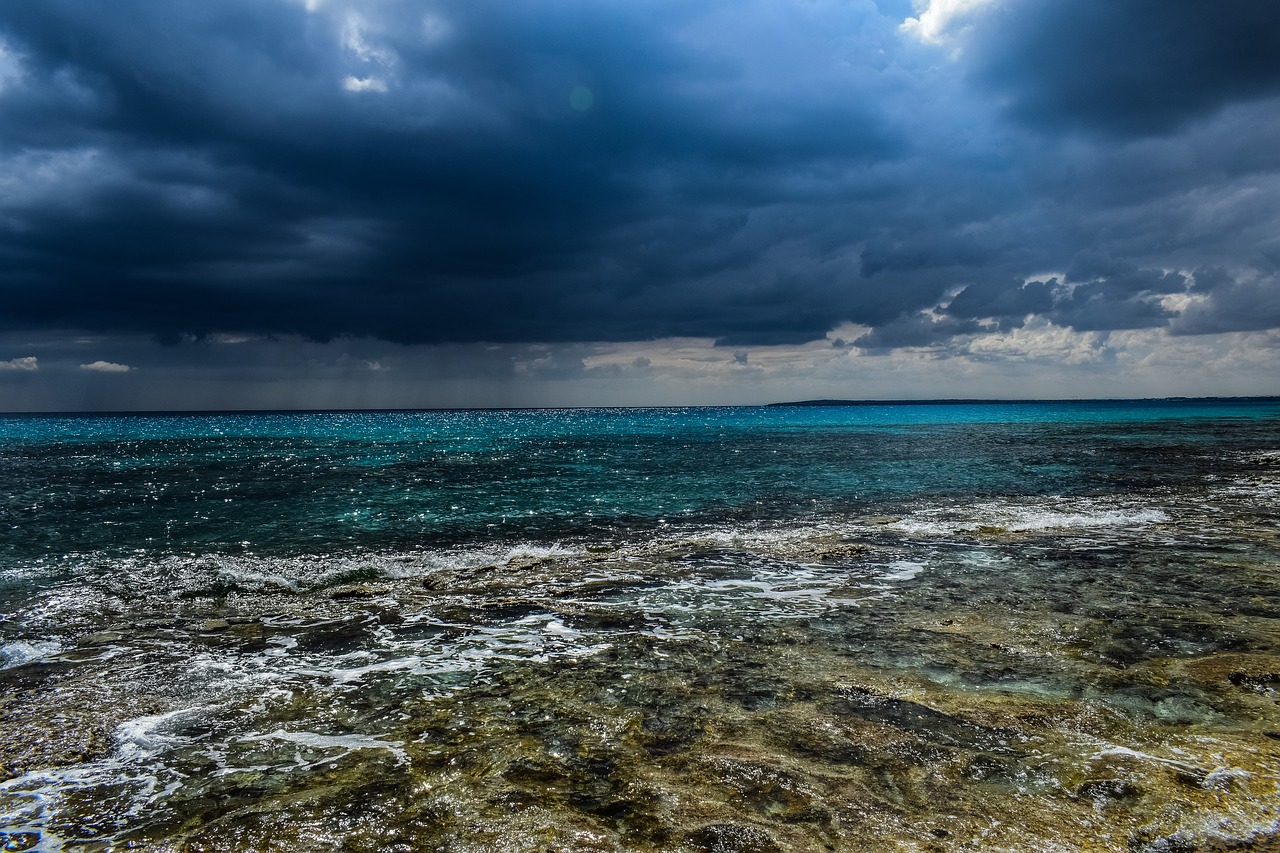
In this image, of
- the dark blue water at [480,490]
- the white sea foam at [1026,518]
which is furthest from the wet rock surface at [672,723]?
the dark blue water at [480,490]

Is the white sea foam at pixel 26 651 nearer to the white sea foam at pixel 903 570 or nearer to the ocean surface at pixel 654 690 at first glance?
the ocean surface at pixel 654 690

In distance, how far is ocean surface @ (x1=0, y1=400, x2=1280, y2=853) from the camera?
588 cm

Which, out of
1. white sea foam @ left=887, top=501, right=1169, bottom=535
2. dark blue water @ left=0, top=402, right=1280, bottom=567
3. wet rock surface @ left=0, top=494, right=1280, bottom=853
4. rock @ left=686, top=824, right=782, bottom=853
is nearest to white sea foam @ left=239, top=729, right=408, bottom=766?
wet rock surface @ left=0, top=494, right=1280, bottom=853

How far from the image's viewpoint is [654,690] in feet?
29.0

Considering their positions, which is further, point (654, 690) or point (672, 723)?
point (654, 690)

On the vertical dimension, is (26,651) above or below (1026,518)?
above

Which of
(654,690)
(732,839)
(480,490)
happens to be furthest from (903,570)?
(480,490)

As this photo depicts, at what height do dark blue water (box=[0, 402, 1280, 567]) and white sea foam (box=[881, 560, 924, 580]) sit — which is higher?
white sea foam (box=[881, 560, 924, 580])

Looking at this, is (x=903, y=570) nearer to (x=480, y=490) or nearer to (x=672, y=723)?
(x=672, y=723)

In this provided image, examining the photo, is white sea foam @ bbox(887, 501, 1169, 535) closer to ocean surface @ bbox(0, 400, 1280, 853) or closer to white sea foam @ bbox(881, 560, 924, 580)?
ocean surface @ bbox(0, 400, 1280, 853)

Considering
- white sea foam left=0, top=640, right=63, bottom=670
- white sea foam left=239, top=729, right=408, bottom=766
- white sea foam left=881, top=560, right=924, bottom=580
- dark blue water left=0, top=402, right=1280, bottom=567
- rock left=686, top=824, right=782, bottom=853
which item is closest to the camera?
rock left=686, top=824, right=782, bottom=853

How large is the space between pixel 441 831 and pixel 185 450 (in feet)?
300

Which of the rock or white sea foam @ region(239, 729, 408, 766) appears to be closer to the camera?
the rock

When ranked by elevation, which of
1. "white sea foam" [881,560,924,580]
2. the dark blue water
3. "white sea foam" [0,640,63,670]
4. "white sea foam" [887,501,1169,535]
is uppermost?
"white sea foam" [881,560,924,580]
